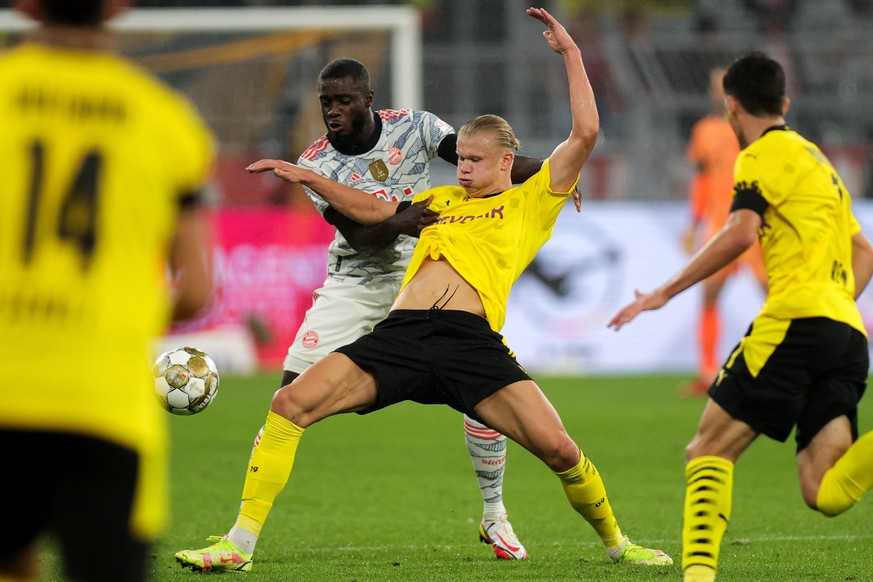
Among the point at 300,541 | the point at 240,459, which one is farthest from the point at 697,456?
the point at 240,459

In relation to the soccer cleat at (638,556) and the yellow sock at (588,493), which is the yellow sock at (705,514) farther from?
the soccer cleat at (638,556)

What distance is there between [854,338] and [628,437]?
20.4 ft

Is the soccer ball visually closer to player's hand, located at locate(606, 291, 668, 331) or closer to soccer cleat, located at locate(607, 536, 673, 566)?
soccer cleat, located at locate(607, 536, 673, 566)

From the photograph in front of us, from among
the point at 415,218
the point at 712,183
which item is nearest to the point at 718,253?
the point at 415,218

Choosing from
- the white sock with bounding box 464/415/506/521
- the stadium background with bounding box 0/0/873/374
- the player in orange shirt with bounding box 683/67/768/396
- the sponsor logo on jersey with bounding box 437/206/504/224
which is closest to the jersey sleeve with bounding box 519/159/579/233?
the sponsor logo on jersey with bounding box 437/206/504/224

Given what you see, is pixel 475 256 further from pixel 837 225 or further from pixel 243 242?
pixel 243 242

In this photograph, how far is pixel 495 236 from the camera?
582cm

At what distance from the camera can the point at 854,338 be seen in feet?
16.3

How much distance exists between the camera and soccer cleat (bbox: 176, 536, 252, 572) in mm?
5727

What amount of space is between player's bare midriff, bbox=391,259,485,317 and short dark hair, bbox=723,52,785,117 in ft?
4.75

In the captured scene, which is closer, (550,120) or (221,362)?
(221,362)

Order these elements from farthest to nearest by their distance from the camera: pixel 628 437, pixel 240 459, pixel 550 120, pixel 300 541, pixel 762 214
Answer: pixel 550 120
pixel 628 437
pixel 240 459
pixel 300 541
pixel 762 214

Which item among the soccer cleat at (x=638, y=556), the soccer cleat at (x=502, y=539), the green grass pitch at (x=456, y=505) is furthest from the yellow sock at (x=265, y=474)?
the soccer cleat at (x=638, y=556)

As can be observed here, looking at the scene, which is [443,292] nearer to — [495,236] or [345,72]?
[495,236]
